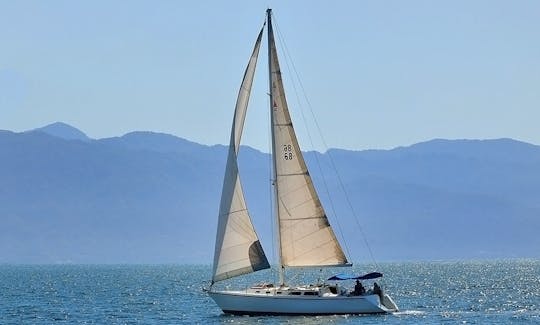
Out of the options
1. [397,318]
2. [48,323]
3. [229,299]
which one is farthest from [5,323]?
[397,318]

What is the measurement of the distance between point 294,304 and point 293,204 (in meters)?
5.33

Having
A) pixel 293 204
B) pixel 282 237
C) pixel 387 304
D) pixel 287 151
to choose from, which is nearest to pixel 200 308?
pixel 387 304

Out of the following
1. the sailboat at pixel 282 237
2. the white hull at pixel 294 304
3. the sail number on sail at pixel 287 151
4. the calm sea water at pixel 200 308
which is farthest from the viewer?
the calm sea water at pixel 200 308

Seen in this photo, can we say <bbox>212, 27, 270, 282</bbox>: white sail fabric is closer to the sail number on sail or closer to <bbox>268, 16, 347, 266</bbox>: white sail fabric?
<bbox>268, 16, 347, 266</bbox>: white sail fabric

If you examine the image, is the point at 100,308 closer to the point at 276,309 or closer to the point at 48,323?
the point at 48,323

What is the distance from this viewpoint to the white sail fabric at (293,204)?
62219mm

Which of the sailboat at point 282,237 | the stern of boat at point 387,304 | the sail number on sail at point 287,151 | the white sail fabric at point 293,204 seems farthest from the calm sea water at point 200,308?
the sail number on sail at point 287,151

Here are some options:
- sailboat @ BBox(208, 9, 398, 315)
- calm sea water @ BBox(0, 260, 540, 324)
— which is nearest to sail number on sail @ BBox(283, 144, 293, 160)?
sailboat @ BBox(208, 9, 398, 315)

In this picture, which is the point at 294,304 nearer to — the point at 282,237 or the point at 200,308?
the point at 282,237

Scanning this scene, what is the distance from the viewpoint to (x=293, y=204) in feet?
205

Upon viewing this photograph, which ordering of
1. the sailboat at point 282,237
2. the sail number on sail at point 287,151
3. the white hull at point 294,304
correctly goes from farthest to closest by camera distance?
the sail number on sail at point 287,151, the sailboat at point 282,237, the white hull at point 294,304

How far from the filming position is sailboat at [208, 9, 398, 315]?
6188cm

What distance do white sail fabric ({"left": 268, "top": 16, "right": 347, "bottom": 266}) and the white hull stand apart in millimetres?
1946

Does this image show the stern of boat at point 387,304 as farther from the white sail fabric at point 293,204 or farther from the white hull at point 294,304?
the white sail fabric at point 293,204
